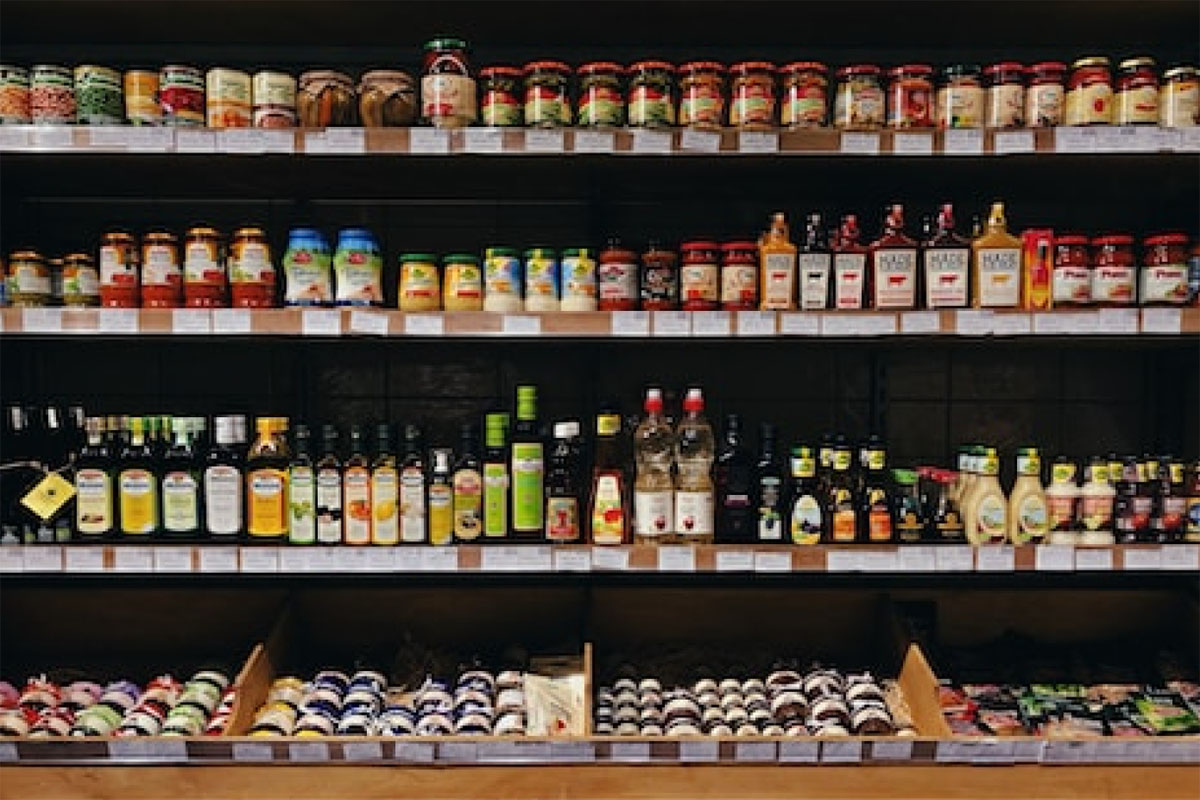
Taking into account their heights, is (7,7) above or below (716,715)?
above

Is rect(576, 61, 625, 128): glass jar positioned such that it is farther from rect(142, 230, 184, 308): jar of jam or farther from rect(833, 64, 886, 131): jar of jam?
rect(142, 230, 184, 308): jar of jam

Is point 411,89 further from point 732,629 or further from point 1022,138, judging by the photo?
point 732,629

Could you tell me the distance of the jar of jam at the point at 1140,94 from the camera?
2.01 m

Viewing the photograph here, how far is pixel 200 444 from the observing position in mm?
2146

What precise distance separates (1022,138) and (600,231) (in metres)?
0.98

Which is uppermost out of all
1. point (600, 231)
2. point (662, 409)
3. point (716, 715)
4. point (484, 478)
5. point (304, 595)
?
point (600, 231)

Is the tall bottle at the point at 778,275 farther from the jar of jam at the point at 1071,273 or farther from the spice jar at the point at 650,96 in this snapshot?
the jar of jam at the point at 1071,273

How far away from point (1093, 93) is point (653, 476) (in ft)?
3.87

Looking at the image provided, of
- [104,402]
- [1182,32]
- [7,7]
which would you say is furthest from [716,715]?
[7,7]

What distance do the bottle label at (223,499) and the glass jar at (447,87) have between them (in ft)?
2.78

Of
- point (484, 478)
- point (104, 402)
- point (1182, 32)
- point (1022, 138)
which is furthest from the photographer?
point (104, 402)

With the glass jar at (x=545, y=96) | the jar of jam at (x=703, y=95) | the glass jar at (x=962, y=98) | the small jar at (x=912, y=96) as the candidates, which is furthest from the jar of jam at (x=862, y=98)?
the glass jar at (x=545, y=96)

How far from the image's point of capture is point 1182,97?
202 cm

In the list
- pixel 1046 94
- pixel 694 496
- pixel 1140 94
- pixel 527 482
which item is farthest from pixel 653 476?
pixel 1140 94
